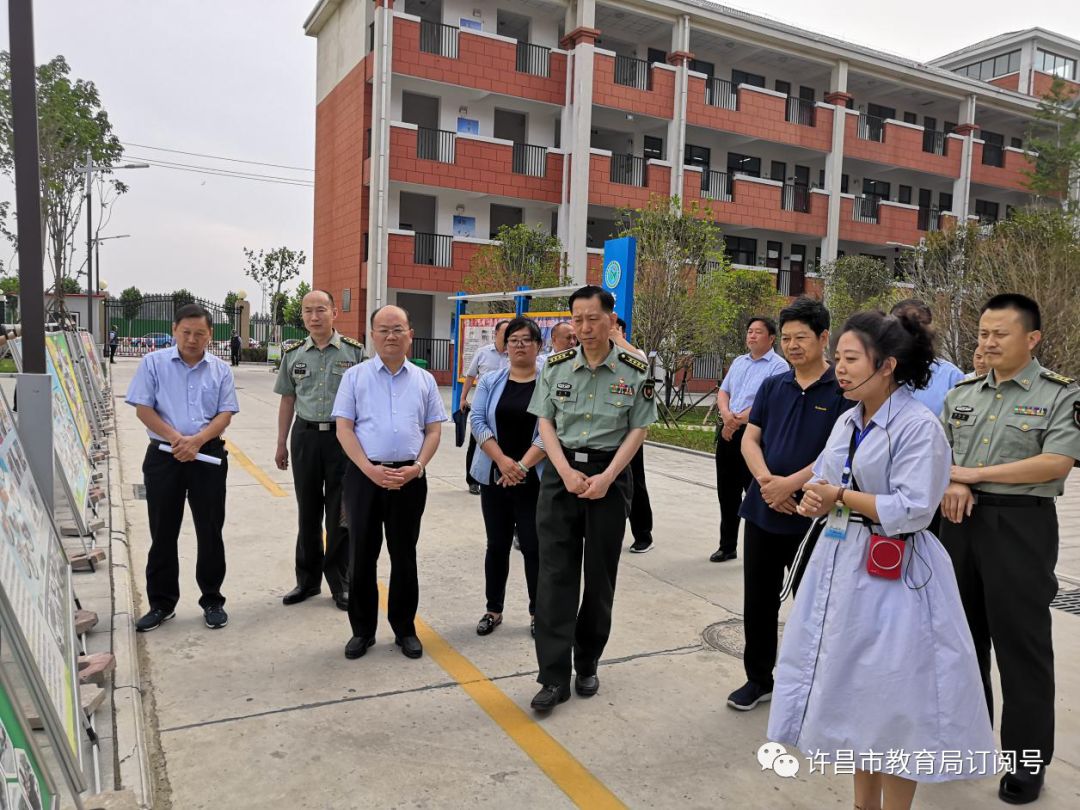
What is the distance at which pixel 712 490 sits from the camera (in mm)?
9523

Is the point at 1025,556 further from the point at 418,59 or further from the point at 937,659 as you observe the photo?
the point at 418,59

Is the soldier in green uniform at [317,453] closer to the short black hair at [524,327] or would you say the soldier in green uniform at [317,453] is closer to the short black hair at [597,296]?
the short black hair at [524,327]

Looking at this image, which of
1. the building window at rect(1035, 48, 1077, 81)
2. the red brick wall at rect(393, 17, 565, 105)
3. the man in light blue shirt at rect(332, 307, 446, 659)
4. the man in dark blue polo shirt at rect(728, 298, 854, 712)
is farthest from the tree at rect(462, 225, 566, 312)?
the building window at rect(1035, 48, 1077, 81)

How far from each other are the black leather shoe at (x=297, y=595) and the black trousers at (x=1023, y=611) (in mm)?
3732

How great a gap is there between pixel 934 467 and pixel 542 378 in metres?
1.96

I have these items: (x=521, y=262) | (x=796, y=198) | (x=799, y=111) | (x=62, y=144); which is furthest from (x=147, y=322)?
(x=799, y=111)

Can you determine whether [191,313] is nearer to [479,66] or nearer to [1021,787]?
[1021,787]

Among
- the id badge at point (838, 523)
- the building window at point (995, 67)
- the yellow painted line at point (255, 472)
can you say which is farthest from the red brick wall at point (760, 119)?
the id badge at point (838, 523)

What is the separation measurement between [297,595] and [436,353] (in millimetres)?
20589

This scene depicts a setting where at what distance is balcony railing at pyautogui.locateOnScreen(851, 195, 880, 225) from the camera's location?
99.2 ft

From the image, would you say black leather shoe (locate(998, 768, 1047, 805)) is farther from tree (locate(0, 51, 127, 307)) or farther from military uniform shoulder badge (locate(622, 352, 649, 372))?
tree (locate(0, 51, 127, 307))

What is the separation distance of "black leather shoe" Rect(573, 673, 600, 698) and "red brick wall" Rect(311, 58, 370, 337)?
69.9ft

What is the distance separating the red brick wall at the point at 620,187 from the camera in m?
25.2

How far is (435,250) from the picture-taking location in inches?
972
